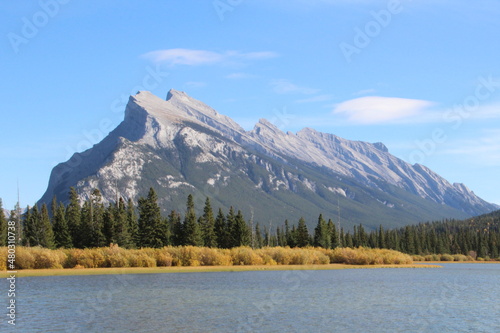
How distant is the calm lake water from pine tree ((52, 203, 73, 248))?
1851 inches

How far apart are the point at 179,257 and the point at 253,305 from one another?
46487mm

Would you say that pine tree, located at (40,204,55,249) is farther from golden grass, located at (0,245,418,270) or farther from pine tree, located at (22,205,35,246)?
golden grass, located at (0,245,418,270)

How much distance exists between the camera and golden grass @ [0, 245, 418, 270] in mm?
80812

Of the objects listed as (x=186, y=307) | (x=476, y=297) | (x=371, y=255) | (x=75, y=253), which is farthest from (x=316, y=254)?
(x=186, y=307)

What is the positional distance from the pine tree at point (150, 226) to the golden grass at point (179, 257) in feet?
64.3

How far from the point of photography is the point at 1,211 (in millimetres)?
114562

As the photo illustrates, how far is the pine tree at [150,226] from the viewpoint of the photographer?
11250cm

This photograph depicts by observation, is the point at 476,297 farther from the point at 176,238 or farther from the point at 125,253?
the point at 176,238

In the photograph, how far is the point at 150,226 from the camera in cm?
11325

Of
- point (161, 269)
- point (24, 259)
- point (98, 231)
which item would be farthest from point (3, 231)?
point (161, 269)

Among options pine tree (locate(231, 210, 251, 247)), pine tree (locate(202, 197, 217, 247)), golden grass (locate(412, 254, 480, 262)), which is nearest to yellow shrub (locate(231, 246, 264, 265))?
pine tree (locate(202, 197, 217, 247))

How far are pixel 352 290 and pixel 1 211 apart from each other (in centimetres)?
8228

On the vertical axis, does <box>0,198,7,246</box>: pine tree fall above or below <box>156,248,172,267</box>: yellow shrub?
above

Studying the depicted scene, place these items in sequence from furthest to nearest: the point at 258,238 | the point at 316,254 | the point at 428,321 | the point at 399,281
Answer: the point at 258,238
the point at 316,254
the point at 399,281
the point at 428,321
